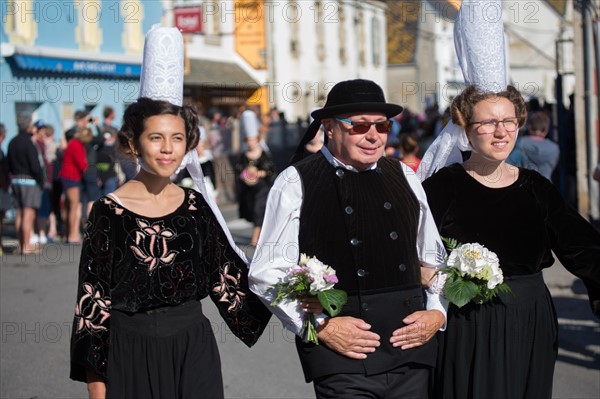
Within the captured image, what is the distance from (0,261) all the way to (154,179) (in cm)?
953

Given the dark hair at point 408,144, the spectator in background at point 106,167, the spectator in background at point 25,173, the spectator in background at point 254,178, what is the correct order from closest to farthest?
the dark hair at point 408,144
the spectator in background at point 254,178
the spectator in background at point 25,173
the spectator in background at point 106,167

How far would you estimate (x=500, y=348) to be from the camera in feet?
14.5

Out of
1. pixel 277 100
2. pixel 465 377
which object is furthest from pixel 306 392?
pixel 277 100

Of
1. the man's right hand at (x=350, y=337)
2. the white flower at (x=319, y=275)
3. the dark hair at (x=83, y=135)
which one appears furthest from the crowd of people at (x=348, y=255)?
the dark hair at (x=83, y=135)

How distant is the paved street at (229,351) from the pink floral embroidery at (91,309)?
2.84m

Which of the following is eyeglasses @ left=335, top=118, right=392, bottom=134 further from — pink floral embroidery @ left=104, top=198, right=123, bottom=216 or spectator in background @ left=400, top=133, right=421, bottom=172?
spectator in background @ left=400, top=133, right=421, bottom=172

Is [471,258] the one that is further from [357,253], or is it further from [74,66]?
[74,66]

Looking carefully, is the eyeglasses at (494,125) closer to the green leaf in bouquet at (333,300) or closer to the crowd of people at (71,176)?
the green leaf in bouquet at (333,300)

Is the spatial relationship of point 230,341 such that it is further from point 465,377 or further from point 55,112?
point 55,112

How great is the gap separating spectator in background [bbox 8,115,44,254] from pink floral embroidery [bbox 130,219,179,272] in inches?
379

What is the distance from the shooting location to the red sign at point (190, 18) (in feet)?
85.8

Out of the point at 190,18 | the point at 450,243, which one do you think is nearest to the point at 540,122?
the point at 450,243

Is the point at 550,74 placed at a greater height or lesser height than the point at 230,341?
greater

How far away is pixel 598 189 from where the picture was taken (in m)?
14.1
